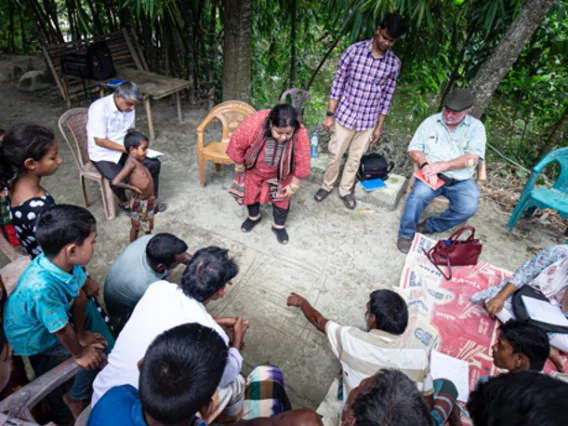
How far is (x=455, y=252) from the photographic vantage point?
10.3 ft

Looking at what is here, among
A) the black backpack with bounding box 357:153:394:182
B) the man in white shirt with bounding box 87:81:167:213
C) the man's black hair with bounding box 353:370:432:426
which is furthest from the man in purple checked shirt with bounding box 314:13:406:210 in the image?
the man's black hair with bounding box 353:370:432:426

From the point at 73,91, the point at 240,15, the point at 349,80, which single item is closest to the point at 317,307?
the point at 349,80

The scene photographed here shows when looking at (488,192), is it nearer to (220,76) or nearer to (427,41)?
(427,41)

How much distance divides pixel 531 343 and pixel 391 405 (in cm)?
126

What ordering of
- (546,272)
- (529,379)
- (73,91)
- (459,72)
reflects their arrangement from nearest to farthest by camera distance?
(529,379) < (546,272) < (459,72) < (73,91)

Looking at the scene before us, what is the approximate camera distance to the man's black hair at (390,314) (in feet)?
6.28

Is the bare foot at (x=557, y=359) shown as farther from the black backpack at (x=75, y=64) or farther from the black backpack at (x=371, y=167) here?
the black backpack at (x=75, y=64)

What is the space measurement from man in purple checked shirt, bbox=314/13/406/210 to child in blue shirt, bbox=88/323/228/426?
299cm

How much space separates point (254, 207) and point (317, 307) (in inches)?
47.9

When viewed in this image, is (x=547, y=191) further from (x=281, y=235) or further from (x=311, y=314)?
(x=311, y=314)

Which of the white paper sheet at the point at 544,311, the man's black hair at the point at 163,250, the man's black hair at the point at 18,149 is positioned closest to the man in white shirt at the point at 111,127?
the man's black hair at the point at 18,149

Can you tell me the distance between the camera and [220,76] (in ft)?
19.2

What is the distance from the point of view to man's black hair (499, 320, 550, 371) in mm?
1882

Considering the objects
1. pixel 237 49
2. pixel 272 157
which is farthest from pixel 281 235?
pixel 237 49
